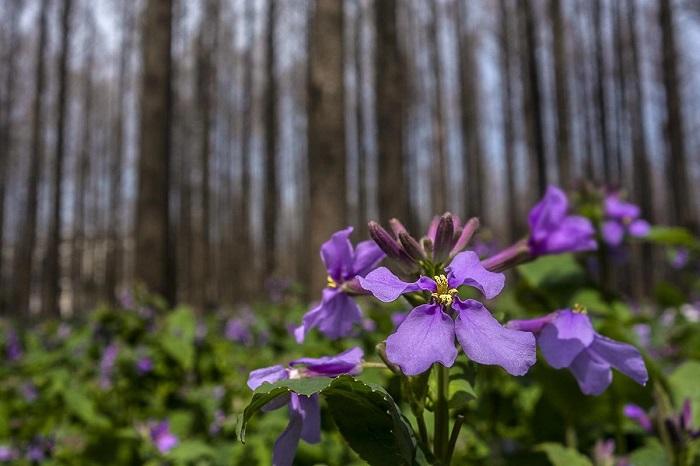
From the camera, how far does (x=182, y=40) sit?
23.4m

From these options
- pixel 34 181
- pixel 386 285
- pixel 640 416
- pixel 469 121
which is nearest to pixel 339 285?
pixel 386 285

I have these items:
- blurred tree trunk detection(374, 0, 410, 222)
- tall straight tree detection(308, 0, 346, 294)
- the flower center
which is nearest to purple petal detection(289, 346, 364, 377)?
the flower center

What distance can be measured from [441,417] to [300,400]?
229 millimetres

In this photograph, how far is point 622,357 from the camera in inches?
42.8

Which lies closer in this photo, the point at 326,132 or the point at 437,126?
the point at 326,132

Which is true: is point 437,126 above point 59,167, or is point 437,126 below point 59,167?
above

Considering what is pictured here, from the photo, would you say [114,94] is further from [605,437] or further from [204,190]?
[605,437]

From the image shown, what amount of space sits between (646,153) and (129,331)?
19533mm

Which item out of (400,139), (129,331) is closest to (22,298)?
(400,139)

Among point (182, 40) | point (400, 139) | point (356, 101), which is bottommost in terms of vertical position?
point (400, 139)

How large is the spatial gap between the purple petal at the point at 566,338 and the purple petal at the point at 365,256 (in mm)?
322

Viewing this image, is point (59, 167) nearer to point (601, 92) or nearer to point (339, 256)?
point (601, 92)

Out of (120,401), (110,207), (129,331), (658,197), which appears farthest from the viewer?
(658,197)

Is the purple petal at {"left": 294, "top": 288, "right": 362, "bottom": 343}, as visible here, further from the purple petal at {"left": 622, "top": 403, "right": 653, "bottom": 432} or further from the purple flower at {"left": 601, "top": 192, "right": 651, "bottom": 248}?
the purple flower at {"left": 601, "top": 192, "right": 651, "bottom": 248}
